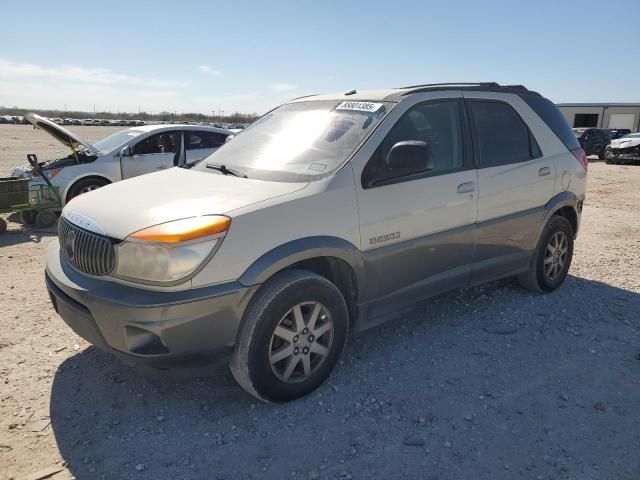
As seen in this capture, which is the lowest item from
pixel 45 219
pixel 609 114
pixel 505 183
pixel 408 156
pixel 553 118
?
pixel 45 219

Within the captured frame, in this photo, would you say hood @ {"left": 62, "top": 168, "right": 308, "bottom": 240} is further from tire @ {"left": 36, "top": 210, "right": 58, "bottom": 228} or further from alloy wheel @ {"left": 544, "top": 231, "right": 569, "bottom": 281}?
tire @ {"left": 36, "top": 210, "right": 58, "bottom": 228}

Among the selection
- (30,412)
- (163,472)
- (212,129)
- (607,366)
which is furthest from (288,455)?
(212,129)

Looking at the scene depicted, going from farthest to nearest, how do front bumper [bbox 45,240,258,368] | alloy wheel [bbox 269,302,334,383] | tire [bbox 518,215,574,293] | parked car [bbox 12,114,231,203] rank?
parked car [bbox 12,114,231,203]
tire [bbox 518,215,574,293]
alloy wheel [bbox 269,302,334,383]
front bumper [bbox 45,240,258,368]

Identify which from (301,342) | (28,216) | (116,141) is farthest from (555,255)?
(28,216)

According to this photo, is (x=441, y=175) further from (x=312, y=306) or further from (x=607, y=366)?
(x=607, y=366)

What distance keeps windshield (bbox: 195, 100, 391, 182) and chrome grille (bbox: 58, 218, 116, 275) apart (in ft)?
3.54

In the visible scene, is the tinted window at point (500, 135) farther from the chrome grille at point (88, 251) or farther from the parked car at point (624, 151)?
the parked car at point (624, 151)

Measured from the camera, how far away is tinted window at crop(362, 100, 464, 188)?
328 centimetres

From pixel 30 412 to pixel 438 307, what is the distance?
3.30 m

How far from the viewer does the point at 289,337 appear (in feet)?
9.77

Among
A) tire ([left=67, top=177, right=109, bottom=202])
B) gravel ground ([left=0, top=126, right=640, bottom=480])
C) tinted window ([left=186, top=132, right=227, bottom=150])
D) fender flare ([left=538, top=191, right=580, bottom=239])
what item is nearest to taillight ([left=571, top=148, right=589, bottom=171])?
fender flare ([left=538, top=191, right=580, bottom=239])

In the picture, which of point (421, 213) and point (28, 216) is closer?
point (421, 213)

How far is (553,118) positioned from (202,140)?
6.23m

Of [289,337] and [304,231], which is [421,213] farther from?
[289,337]
